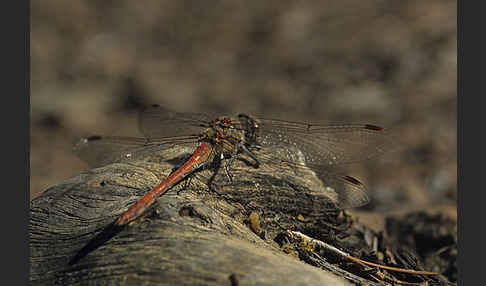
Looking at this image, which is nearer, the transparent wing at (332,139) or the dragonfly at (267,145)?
the dragonfly at (267,145)

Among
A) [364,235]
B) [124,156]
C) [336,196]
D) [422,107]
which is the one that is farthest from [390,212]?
[124,156]

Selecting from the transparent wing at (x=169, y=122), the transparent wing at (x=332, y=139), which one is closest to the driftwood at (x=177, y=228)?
the transparent wing at (x=332, y=139)

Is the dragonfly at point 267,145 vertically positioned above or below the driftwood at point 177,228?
above

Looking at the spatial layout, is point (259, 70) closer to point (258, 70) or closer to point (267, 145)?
point (258, 70)

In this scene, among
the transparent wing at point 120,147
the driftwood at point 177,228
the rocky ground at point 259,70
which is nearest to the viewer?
the driftwood at point 177,228

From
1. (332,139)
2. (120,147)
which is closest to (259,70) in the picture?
(332,139)

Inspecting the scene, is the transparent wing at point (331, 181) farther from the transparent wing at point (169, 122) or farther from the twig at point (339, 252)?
the transparent wing at point (169, 122)

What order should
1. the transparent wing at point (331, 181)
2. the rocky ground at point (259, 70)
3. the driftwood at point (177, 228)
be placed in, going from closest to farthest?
the driftwood at point (177, 228)
the transparent wing at point (331, 181)
the rocky ground at point (259, 70)

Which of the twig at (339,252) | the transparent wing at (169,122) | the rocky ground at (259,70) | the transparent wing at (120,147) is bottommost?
the twig at (339,252)
